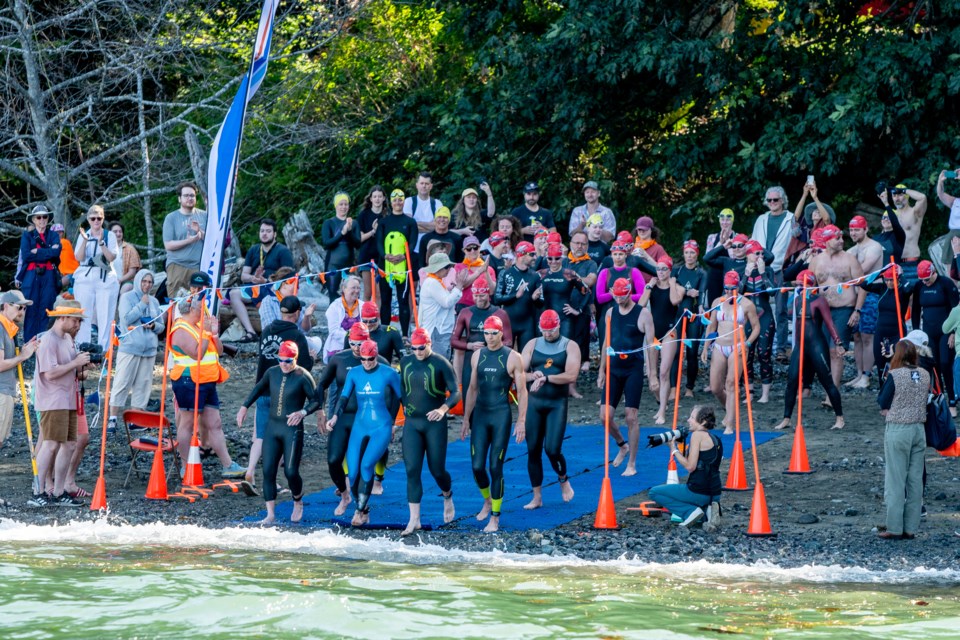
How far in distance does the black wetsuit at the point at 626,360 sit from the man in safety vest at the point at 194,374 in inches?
162

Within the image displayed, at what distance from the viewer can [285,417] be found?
44.3 feet

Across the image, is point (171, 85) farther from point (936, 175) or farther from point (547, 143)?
point (936, 175)

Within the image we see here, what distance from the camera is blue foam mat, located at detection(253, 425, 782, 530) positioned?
13633 millimetres

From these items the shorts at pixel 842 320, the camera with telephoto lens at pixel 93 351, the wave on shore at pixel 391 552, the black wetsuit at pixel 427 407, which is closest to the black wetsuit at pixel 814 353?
the shorts at pixel 842 320

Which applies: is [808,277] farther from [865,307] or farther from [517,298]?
[517,298]

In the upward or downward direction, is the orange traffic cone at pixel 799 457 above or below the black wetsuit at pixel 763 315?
below

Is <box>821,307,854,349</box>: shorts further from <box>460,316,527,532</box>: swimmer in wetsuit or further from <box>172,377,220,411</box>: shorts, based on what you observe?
<box>172,377,220,411</box>: shorts

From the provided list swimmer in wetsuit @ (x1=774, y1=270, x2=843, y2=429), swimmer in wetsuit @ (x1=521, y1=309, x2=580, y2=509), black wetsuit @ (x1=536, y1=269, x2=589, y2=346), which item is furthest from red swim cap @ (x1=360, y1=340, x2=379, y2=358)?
swimmer in wetsuit @ (x1=774, y1=270, x2=843, y2=429)

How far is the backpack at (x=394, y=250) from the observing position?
61.3 ft

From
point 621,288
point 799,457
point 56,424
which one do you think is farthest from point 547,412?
point 56,424

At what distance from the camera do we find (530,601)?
11203 mm

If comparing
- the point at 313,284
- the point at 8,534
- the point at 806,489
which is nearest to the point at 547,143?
the point at 313,284

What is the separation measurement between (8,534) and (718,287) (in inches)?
360

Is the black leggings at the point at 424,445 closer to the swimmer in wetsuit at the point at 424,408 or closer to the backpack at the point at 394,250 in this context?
the swimmer in wetsuit at the point at 424,408
